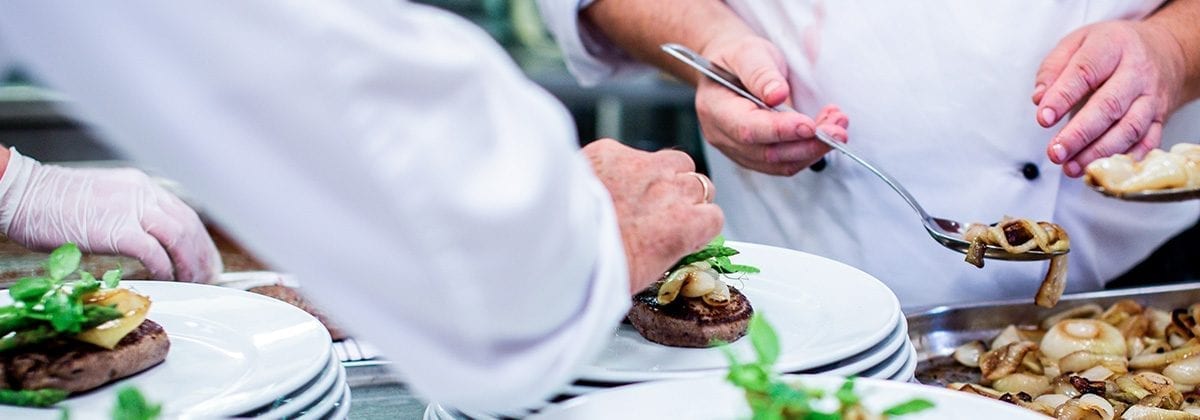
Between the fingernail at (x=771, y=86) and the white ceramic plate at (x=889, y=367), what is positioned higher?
the fingernail at (x=771, y=86)

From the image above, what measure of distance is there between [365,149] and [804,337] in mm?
645

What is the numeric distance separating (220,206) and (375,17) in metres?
0.13

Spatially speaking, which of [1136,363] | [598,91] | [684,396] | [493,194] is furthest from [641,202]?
[598,91]

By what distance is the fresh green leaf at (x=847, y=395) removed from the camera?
2.50 ft

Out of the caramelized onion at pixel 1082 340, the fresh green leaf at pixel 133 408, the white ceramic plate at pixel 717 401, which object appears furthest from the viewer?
the caramelized onion at pixel 1082 340

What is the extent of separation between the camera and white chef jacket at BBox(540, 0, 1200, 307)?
1787 mm

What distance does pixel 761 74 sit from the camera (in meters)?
1.73

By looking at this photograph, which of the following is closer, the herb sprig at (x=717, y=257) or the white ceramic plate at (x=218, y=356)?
the white ceramic plate at (x=218, y=356)

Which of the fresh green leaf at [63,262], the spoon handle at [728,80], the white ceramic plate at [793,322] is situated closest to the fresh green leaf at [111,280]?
the fresh green leaf at [63,262]

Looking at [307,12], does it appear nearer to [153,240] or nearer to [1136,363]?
[153,240]

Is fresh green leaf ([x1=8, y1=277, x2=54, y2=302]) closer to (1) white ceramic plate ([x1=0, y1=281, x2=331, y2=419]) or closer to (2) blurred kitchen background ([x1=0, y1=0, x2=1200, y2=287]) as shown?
(1) white ceramic plate ([x1=0, y1=281, x2=331, y2=419])

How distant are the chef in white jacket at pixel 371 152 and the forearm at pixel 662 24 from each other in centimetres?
133

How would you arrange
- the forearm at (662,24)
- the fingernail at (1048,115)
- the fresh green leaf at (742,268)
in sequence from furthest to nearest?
the forearm at (662,24), the fingernail at (1048,115), the fresh green leaf at (742,268)

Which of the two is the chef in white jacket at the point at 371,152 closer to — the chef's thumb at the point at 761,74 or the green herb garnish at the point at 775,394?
the green herb garnish at the point at 775,394
